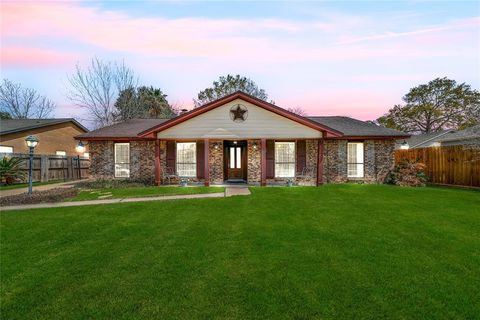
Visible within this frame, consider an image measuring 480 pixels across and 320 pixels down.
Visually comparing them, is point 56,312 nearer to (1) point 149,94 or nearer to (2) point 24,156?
(2) point 24,156

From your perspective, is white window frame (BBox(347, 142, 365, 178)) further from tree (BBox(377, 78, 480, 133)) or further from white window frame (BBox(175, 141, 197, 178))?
tree (BBox(377, 78, 480, 133))

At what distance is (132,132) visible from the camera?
52.1 feet

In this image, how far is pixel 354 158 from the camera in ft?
50.9

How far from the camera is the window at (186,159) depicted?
50.8 feet

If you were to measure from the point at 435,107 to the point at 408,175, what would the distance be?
32.0 m

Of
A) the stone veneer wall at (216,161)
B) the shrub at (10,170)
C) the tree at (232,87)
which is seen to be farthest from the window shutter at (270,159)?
the tree at (232,87)

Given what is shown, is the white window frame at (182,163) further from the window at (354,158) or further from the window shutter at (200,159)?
the window at (354,158)

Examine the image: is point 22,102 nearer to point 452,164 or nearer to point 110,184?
point 110,184

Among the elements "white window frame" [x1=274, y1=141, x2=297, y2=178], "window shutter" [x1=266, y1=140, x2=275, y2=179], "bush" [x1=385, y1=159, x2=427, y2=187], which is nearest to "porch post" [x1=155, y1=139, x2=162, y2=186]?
"window shutter" [x1=266, y1=140, x2=275, y2=179]

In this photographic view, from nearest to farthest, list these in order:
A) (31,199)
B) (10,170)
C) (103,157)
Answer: (31,199)
(10,170)
(103,157)

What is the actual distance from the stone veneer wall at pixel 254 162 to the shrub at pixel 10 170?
44.9ft

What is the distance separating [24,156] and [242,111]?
1448 centimetres

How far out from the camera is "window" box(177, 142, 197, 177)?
50.8 feet

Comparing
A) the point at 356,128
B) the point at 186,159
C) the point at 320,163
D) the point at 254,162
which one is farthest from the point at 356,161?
the point at 186,159
